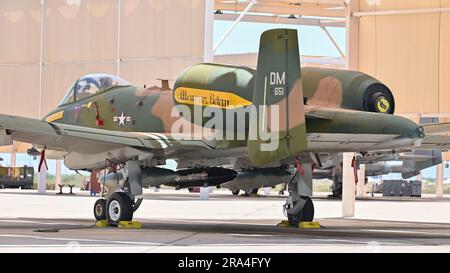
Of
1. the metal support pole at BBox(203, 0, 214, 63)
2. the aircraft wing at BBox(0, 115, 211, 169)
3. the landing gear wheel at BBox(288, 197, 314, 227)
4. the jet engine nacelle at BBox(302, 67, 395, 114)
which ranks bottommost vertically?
the landing gear wheel at BBox(288, 197, 314, 227)

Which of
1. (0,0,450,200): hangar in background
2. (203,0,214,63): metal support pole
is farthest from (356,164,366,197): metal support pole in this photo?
(203,0,214,63): metal support pole

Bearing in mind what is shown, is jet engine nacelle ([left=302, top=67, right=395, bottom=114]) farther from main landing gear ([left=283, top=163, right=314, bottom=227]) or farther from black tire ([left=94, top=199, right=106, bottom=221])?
black tire ([left=94, top=199, right=106, bottom=221])

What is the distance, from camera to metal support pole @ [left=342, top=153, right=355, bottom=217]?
1040 inches

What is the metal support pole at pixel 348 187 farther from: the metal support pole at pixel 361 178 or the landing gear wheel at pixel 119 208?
the metal support pole at pixel 361 178

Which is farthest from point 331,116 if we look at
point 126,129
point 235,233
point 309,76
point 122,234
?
point 126,129

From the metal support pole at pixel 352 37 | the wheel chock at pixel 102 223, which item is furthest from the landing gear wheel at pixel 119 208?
the metal support pole at pixel 352 37

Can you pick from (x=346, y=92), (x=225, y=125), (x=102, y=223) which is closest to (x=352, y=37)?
(x=346, y=92)

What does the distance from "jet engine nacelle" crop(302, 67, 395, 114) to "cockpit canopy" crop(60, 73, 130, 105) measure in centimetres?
545

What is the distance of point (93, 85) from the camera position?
20.1 metres

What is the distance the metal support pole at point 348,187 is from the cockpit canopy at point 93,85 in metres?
8.85

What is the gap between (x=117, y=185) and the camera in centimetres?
1778
